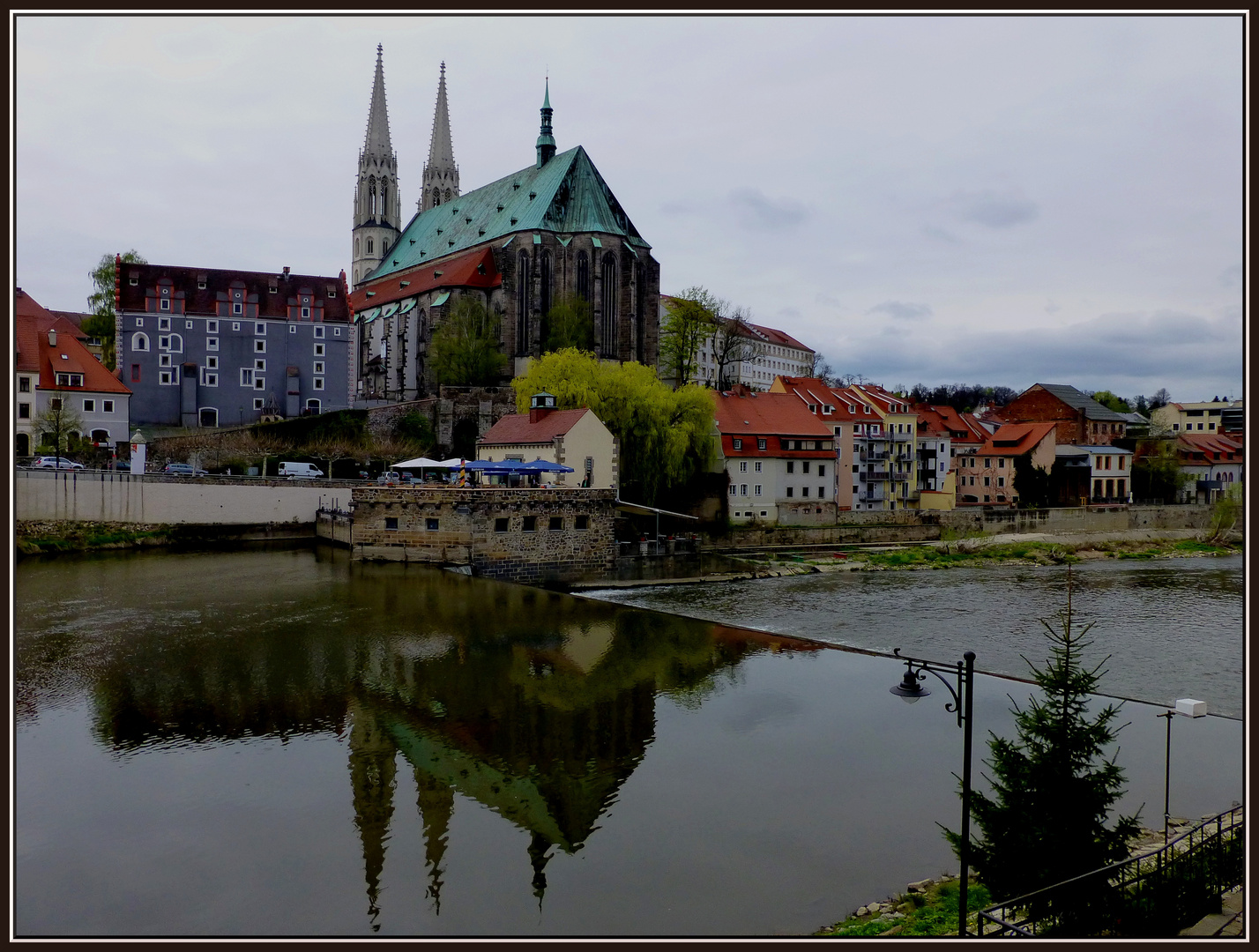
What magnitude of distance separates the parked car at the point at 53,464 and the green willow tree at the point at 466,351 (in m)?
24.3

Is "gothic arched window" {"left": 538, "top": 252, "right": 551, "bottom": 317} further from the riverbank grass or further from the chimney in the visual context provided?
the riverbank grass

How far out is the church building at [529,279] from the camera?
245 feet

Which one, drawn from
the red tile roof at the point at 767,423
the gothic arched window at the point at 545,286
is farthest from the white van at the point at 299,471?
the gothic arched window at the point at 545,286

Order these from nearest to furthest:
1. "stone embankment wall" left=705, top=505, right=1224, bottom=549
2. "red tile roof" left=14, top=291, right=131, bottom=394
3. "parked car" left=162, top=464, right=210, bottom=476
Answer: "parked car" left=162, top=464, right=210, bottom=476, "red tile roof" left=14, top=291, right=131, bottom=394, "stone embankment wall" left=705, top=505, right=1224, bottom=549

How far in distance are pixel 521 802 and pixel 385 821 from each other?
7.14 feet

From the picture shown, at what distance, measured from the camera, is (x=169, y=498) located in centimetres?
4697

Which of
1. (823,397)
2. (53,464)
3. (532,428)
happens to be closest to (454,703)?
(532,428)

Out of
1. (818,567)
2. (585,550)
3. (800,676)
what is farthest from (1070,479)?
(800,676)

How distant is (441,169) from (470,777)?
10157cm

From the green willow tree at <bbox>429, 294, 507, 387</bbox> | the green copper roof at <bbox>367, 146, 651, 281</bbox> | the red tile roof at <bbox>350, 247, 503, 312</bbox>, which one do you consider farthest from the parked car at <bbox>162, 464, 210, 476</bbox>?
the green copper roof at <bbox>367, 146, 651, 281</bbox>

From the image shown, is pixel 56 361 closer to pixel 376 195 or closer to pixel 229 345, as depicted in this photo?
pixel 229 345

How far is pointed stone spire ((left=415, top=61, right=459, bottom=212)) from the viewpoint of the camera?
4245 inches

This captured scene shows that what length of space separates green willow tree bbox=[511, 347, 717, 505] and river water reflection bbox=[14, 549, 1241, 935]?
67.9 ft
